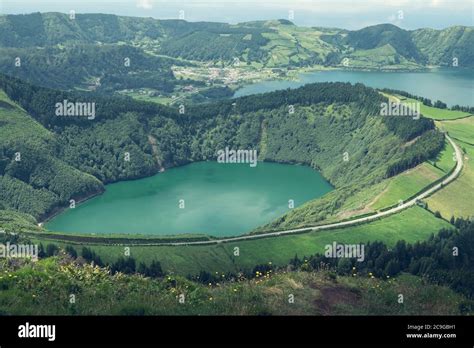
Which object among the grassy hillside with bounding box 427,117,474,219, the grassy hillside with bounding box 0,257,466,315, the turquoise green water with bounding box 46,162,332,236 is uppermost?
the grassy hillside with bounding box 0,257,466,315

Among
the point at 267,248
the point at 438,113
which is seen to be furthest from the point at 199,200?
the point at 438,113

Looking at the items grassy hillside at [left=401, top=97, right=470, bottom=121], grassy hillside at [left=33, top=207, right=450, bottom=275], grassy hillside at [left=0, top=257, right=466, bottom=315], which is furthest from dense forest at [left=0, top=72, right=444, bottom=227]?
grassy hillside at [left=0, top=257, right=466, bottom=315]

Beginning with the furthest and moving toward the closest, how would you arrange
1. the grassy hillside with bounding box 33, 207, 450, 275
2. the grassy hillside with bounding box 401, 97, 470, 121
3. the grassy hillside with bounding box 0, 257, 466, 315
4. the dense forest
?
1. the grassy hillside with bounding box 401, 97, 470, 121
2. the dense forest
3. the grassy hillside with bounding box 33, 207, 450, 275
4. the grassy hillside with bounding box 0, 257, 466, 315

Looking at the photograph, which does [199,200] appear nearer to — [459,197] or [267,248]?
[267,248]

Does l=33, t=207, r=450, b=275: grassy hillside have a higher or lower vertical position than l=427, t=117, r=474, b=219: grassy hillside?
lower

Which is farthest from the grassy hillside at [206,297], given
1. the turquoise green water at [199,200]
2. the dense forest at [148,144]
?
the dense forest at [148,144]

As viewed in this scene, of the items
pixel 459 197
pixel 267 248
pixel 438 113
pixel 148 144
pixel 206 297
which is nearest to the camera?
pixel 206 297

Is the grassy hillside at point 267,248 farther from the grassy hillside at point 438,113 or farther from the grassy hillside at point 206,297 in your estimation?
the grassy hillside at point 438,113

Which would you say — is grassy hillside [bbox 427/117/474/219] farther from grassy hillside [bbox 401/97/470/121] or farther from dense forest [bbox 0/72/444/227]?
grassy hillside [bbox 401/97/470/121]

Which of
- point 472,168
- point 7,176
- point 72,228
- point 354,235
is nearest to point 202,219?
point 72,228
